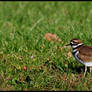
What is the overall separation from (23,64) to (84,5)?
200 inches

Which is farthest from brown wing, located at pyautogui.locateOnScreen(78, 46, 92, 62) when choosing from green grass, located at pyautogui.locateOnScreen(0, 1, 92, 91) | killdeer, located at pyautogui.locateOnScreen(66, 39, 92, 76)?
green grass, located at pyautogui.locateOnScreen(0, 1, 92, 91)

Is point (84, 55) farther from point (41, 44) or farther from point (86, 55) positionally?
point (41, 44)

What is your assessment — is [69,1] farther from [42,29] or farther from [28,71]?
[28,71]

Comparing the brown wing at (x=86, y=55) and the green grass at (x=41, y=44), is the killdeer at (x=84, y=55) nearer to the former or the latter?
the brown wing at (x=86, y=55)

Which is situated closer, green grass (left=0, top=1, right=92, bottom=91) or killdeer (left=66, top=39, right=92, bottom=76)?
green grass (left=0, top=1, right=92, bottom=91)

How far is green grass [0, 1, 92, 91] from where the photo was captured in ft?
21.3

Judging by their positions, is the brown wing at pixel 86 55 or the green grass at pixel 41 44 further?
the brown wing at pixel 86 55

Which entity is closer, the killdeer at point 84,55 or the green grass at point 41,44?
the green grass at point 41,44

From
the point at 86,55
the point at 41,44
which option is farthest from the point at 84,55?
the point at 41,44

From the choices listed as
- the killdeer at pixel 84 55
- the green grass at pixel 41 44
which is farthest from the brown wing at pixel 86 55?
the green grass at pixel 41 44

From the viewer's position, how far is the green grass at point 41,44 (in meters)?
6.49

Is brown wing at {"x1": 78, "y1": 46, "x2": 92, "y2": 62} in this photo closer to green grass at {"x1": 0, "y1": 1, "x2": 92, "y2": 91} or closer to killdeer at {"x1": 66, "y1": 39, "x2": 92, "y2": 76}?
killdeer at {"x1": 66, "y1": 39, "x2": 92, "y2": 76}

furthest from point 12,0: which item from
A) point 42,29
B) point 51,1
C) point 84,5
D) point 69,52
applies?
point 69,52

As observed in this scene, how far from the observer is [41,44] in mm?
8336
